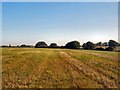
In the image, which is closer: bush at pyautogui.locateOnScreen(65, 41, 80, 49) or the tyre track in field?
the tyre track in field

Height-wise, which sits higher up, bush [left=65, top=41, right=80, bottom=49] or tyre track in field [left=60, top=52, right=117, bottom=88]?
bush [left=65, top=41, right=80, bottom=49]

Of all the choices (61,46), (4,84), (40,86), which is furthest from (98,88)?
(61,46)

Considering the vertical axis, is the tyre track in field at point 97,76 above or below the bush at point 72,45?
below

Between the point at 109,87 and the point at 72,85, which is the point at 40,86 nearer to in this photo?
the point at 72,85

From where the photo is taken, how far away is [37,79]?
54.3ft

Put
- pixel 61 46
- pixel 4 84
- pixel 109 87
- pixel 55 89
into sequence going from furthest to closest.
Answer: pixel 61 46 → pixel 4 84 → pixel 109 87 → pixel 55 89

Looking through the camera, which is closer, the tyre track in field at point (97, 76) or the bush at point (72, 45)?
the tyre track in field at point (97, 76)

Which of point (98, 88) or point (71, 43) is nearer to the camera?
point (98, 88)

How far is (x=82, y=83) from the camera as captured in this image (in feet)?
48.9

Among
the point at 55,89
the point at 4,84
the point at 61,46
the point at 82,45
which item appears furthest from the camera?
the point at 82,45

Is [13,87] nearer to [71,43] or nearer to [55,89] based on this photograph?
[55,89]

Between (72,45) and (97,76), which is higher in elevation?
(72,45)

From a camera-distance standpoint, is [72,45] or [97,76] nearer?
[97,76]

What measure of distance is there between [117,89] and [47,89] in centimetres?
463
